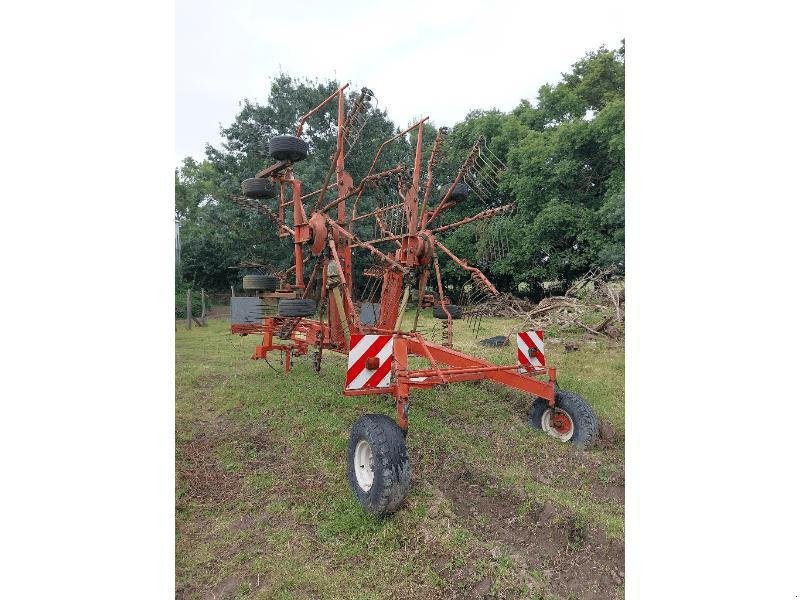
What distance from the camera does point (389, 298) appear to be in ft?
14.7

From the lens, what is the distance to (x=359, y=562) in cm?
208

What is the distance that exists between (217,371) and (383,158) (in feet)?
11.6

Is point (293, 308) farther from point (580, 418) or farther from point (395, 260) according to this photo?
point (580, 418)

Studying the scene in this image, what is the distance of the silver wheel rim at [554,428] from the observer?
337 centimetres

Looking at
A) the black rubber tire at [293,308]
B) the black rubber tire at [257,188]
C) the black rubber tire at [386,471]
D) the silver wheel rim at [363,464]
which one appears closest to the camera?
the black rubber tire at [386,471]

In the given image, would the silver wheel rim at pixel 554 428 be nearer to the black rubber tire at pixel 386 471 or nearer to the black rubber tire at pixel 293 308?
the black rubber tire at pixel 386 471

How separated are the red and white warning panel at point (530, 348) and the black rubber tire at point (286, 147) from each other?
7.23ft

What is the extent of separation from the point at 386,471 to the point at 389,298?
233 centimetres

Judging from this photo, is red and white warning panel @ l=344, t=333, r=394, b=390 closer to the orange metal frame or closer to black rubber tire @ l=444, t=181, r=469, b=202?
the orange metal frame

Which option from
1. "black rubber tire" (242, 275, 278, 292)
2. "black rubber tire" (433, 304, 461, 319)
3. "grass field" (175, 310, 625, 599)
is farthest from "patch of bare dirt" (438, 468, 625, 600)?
"black rubber tire" (242, 275, 278, 292)

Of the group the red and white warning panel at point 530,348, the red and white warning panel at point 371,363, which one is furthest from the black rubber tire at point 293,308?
the red and white warning panel at point 530,348

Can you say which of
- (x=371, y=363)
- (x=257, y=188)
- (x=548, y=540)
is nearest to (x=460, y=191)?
(x=257, y=188)
